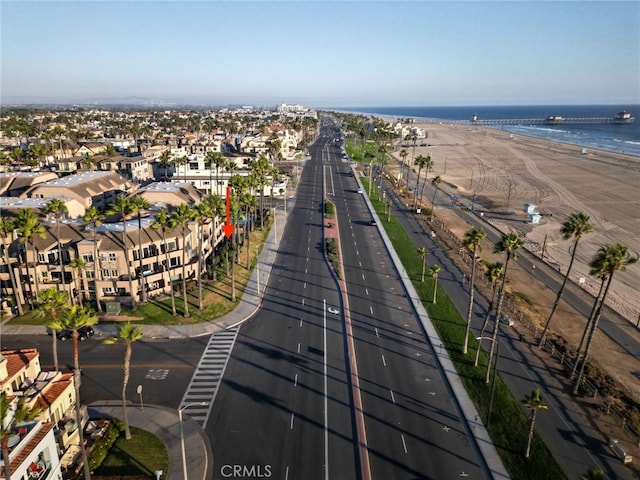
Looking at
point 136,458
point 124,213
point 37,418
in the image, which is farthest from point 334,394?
point 124,213

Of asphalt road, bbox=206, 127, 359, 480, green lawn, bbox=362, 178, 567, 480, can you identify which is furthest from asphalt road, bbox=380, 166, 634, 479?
asphalt road, bbox=206, 127, 359, 480

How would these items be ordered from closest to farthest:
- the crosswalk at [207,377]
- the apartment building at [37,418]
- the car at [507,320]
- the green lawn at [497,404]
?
1. the apartment building at [37,418]
2. the green lawn at [497,404]
3. the crosswalk at [207,377]
4. the car at [507,320]

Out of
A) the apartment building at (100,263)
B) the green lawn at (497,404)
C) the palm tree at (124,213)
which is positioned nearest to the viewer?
the green lawn at (497,404)

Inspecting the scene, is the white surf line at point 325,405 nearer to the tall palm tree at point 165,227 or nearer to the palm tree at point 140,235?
the tall palm tree at point 165,227

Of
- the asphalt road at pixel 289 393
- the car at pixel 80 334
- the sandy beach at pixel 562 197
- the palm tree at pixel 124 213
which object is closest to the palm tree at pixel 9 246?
the car at pixel 80 334

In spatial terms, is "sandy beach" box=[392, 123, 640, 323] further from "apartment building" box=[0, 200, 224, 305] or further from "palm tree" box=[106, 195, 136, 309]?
"palm tree" box=[106, 195, 136, 309]
